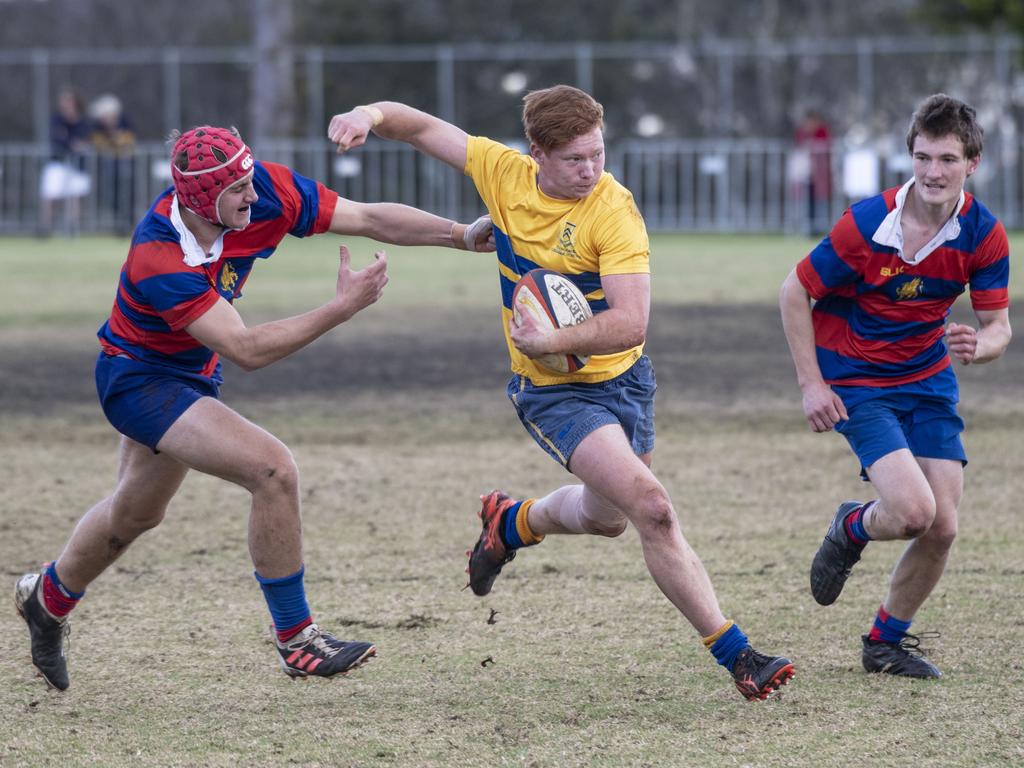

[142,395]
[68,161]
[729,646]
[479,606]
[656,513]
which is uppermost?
[68,161]

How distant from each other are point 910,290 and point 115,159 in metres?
24.5

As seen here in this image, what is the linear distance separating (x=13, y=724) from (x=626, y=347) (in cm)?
218

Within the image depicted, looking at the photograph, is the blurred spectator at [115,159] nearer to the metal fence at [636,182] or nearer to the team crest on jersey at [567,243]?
the metal fence at [636,182]

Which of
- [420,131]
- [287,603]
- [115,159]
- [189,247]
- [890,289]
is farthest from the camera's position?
[115,159]

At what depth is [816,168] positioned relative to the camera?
88.0 ft

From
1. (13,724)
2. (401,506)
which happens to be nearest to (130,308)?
(13,724)

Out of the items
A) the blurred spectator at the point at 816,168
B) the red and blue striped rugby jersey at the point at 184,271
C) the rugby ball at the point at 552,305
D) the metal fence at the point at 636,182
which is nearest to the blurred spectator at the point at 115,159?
the metal fence at the point at 636,182

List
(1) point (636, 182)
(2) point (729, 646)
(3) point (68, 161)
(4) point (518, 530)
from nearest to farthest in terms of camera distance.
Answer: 1. (2) point (729, 646)
2. (4) point (518, 530)
3. (3) point (68, 161)
4. (1) point (636, 182)

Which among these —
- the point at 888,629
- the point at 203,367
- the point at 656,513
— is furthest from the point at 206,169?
the point at 888,629

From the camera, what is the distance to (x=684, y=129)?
39.5 metres

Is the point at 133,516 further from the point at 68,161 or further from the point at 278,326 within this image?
the point at 68,161

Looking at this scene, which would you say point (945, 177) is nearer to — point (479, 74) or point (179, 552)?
point (179, 552)

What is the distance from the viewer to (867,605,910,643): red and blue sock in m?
5.20

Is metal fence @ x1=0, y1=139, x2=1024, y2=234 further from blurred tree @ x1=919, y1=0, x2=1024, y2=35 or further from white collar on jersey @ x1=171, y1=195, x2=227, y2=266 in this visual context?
white collar on jersey @ x1=171, y1=195, x2=227, y2=266
